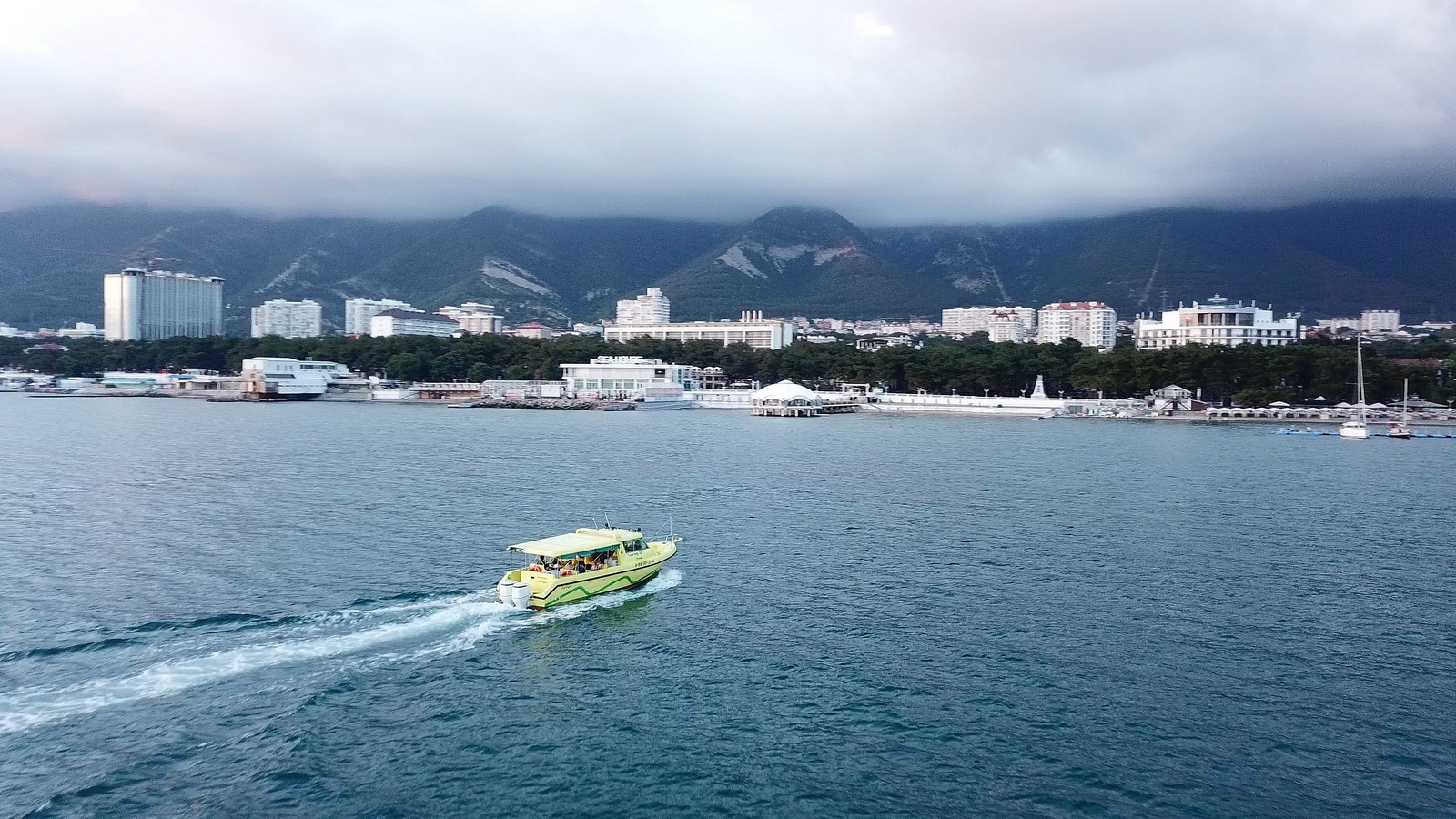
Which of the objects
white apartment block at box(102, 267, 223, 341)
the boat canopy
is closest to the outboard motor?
the boat canopy

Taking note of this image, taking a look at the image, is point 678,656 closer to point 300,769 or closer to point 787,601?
point 787,601

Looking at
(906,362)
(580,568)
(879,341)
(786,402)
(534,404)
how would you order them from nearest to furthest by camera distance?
(580,568), (786,402), (534,404), (906,362), (879,341)

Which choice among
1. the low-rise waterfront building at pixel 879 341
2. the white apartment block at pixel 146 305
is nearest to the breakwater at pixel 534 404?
the low-rise waterfront building at pixel 879 341

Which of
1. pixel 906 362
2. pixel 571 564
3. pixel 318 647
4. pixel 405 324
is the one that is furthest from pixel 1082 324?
pixel 318 647

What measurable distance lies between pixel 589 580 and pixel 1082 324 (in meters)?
176

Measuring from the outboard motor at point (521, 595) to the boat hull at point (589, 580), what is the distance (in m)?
0.09

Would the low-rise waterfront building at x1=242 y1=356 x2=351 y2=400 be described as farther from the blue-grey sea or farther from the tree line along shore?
the blue-grey sea

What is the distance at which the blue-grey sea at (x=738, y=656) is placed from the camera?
1410 centimetres

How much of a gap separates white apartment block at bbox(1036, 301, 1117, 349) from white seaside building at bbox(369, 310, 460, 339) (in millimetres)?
115575

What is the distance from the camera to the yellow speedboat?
22.3 metres

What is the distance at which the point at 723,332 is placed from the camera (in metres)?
170

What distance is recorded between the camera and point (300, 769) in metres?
14.2

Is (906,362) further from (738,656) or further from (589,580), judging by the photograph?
(738,656)

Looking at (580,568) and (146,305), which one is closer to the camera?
(580,568)
